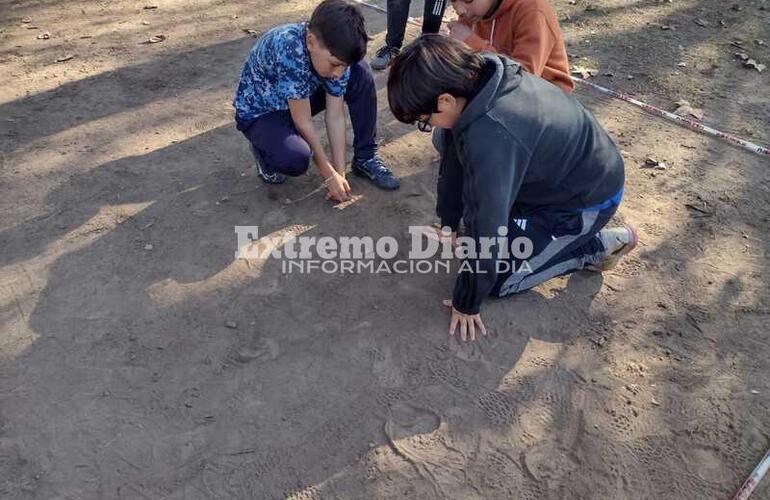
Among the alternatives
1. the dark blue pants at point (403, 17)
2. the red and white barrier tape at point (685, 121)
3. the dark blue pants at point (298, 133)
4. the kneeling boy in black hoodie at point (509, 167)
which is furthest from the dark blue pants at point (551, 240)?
the dark blue pants at point (403, 17)

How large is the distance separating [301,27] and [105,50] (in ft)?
7.53

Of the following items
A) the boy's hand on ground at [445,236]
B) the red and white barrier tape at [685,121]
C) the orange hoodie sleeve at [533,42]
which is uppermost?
the orange hoodie sleeve at [533,42]

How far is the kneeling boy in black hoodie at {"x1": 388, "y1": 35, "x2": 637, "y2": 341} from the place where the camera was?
192cm

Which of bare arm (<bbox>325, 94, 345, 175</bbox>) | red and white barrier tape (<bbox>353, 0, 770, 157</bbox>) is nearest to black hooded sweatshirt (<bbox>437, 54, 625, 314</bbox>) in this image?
bare arm (<bbox>325, 94, 345, 175</bbox>)

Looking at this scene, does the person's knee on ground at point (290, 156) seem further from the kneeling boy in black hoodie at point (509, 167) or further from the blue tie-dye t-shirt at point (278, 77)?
the kneeling boy in black hoodie at point (509, 167)

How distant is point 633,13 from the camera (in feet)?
16.8

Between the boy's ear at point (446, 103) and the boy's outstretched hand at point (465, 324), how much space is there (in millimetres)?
816

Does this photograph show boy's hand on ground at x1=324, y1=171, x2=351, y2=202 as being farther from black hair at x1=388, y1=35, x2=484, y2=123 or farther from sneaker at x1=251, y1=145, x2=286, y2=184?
black hair at x1=388, y1=35, x2=484, y2=123

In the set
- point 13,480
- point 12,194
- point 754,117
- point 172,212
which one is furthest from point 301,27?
point 754,117

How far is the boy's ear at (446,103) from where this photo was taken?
1914 millimetres

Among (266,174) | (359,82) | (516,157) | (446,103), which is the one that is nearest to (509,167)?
(516,157)

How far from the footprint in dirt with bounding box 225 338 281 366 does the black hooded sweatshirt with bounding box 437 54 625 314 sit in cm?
74

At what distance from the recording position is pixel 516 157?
6.56 feet

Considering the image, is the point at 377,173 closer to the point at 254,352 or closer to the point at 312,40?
the point at 312,40
